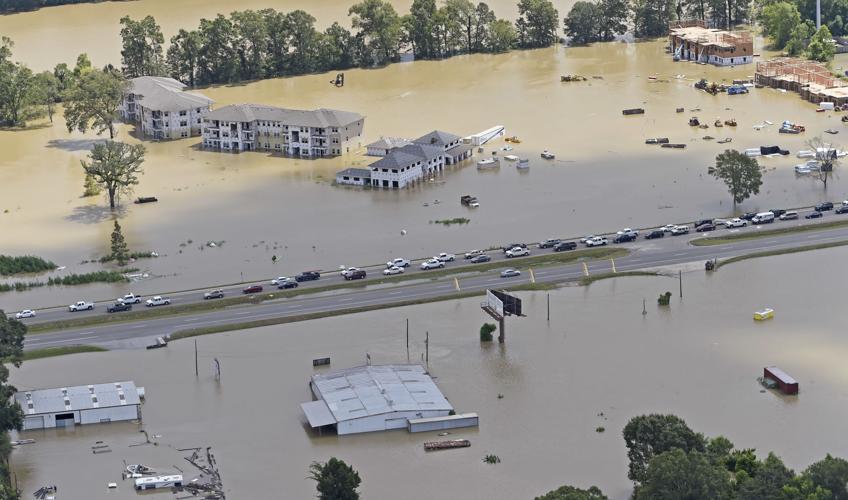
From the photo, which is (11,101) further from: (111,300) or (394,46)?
(111,300)

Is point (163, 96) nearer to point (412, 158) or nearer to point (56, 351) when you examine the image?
point (412, 158)

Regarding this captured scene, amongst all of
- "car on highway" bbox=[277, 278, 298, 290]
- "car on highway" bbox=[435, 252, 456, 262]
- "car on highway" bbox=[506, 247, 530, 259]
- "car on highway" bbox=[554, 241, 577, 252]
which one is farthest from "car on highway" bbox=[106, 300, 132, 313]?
"car on highway" bbox=[554, 241, 577, 252]

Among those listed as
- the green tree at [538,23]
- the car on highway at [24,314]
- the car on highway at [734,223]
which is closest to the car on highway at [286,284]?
the car on highway at [24,314]

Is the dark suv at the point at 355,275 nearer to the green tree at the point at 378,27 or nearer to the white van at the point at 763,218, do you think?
the white van at the point at 763,218

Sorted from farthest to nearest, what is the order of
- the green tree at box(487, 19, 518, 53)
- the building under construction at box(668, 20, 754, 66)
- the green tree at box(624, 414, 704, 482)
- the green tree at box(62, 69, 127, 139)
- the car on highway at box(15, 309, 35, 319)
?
the green tree at box(487, 19, 518, 53)
the building under construction at box(668, 20, 754, 66)
the green tree at box(62, 69, 127, 139)
the car on highway at box(15, 309, 35, 319)
the green tree at box(624, 414, 704, 482)

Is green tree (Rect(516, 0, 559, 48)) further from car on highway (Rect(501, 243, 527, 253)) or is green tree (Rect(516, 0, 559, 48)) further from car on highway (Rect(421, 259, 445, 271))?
car on highway (Rect(421, 259, 445, 271))

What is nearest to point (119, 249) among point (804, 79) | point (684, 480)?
point (684, 480)

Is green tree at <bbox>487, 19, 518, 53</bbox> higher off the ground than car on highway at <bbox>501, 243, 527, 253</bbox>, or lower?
higher
